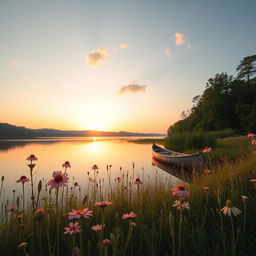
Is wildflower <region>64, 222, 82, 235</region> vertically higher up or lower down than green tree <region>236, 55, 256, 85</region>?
lower down

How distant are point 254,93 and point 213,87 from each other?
8.46m

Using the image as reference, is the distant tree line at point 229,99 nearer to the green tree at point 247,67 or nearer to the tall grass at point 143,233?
the green tree at point 247,67

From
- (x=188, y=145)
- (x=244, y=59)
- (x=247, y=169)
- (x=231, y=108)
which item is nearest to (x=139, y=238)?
(x=247, y=169)

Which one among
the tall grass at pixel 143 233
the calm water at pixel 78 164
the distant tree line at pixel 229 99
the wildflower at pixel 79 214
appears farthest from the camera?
the distant tree line at pixel 229 99

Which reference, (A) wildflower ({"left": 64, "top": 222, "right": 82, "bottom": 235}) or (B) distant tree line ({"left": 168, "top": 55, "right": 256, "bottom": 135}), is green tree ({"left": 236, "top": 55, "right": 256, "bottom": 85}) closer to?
(B) distant tree line ({"left": 168, "top": 55, "right": 256, "bottom": 135})

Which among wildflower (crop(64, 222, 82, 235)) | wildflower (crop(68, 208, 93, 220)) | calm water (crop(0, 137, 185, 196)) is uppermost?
wildflower (crop(68, 208, 93, 220))

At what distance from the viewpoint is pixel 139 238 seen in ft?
7.07

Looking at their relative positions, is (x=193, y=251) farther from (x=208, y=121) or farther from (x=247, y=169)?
(x=208, y=121)

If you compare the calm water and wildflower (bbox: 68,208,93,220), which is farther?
the calm water

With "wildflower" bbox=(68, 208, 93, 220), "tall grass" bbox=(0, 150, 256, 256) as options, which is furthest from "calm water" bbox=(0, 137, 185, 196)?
"tall grass" bbox=(0, 150, 256, 256)

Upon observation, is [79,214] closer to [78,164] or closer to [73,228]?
[73,228]

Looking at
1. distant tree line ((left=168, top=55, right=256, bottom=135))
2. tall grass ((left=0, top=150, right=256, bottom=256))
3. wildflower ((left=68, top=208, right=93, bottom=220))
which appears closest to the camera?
wildflower ((left=68, top=208, right=93, bottom=220))

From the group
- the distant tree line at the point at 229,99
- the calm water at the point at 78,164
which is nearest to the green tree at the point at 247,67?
the distant tree line at the point at 229,99

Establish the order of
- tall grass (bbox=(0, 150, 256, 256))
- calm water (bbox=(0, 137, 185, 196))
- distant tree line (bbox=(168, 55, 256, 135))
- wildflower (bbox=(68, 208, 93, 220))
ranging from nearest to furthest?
wildflower (bbox=(68, 208, 93, 220)) → tall grass (bbox=(0, 150, 256, 256)) → calm water (bbox=(0, 137, 185, 196)) → distant tree line (bbox=(168, 55, 256, 135))
